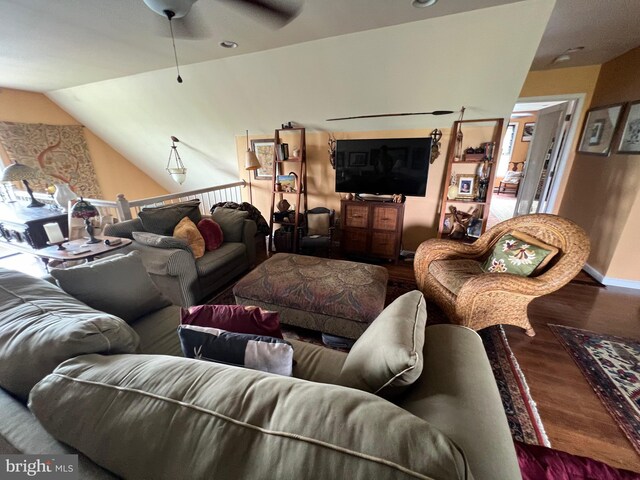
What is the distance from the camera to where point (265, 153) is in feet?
12.6

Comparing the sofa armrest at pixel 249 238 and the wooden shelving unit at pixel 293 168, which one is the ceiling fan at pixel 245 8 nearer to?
the wooden shelving unit at pixel 293 168

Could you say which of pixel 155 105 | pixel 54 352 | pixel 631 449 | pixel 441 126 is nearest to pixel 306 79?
pixel 441 126

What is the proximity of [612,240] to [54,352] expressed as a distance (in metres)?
4.16

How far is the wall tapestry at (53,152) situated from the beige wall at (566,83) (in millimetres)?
7405

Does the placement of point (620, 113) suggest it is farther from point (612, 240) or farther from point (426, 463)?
point (426, 463)

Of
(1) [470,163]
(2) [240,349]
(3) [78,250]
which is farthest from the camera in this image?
(1) [470,163]

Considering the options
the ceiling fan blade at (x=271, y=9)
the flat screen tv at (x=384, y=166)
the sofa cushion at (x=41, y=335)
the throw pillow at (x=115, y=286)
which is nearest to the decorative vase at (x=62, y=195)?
the throw pillow at (x=115, y=286)

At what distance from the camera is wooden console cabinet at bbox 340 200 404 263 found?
3050 millimetres

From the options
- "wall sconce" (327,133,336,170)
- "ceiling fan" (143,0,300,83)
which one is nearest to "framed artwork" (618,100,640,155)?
"wall sconce" (327,133,336,170)

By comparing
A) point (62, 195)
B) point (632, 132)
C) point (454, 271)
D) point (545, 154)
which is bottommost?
point (454, 271)

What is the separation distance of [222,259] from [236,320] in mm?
1594

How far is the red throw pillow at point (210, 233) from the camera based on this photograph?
2524 mm

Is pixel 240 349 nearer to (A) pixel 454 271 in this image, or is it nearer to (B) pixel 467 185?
(A) pixel 454 271

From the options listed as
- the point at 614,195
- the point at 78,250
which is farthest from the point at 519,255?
the point at 78,250
